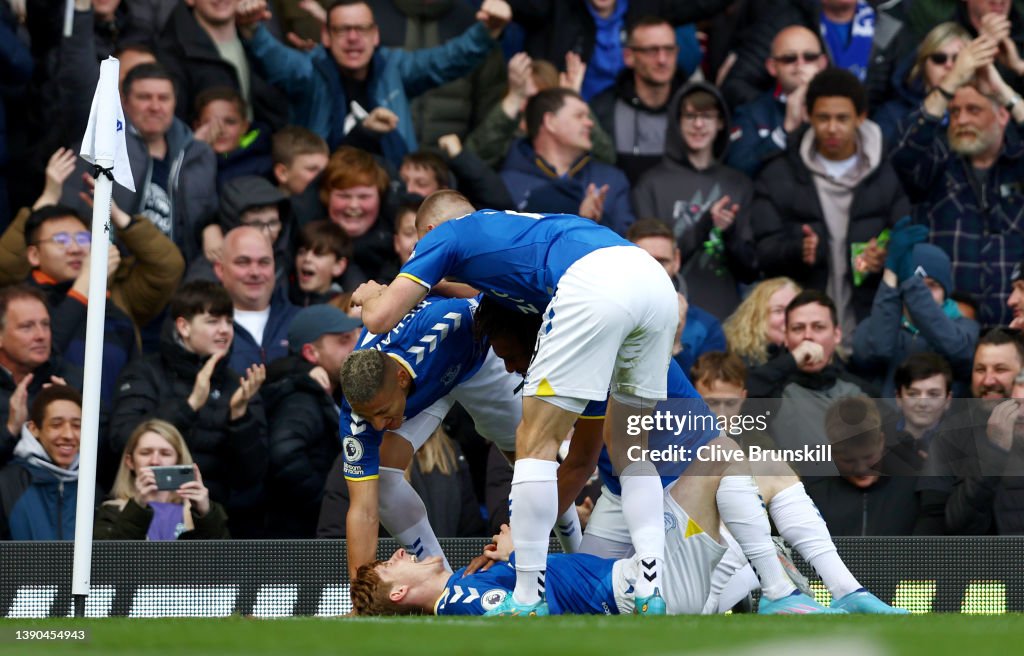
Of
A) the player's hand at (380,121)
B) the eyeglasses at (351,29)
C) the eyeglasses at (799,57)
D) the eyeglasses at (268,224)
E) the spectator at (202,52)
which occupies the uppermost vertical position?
the eyeglasses at (799,57)

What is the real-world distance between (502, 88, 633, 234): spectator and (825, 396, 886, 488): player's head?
85.3 inches

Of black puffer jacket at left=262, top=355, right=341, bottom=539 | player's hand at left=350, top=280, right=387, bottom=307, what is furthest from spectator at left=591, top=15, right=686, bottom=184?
player's hand at left=350, top=280, right=387, bottom=307

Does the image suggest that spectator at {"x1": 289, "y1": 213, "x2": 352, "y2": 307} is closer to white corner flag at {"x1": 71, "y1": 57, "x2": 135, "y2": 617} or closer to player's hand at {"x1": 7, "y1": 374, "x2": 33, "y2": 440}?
player's hand at {"x1": 7, "y1": 374, "x2": 33, "y2": 440}

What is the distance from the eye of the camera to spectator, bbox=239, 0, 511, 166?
11.1 metres

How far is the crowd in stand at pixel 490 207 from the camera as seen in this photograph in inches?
371

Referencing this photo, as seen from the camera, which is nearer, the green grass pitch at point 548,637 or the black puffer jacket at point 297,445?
the green grass pitch at point 548,637

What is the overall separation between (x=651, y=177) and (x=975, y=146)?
2.27 meters

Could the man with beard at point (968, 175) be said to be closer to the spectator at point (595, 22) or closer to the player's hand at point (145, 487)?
the spectator at point (595, 22)

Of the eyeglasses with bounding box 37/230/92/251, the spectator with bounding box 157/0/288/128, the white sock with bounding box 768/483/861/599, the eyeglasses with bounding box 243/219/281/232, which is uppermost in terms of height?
the spectator with bounding box 157/0/288/128

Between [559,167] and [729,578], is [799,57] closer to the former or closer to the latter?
[559,167]

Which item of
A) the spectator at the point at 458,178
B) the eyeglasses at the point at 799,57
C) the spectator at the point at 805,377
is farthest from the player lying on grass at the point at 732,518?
the eyeglasses at the point at 799,57

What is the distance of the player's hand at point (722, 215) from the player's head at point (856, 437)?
176cm

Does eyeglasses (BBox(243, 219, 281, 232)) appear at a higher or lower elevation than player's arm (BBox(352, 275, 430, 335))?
higher

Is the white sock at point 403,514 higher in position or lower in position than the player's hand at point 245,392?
lower
